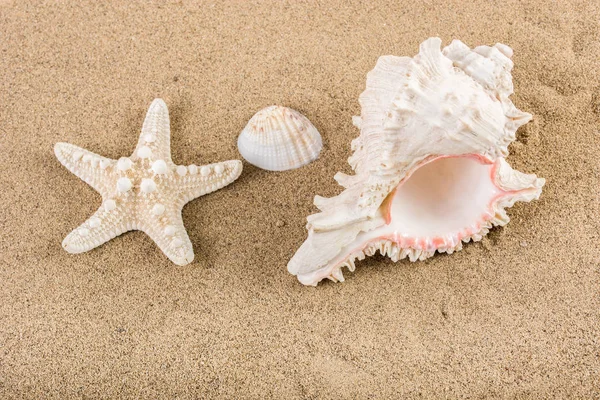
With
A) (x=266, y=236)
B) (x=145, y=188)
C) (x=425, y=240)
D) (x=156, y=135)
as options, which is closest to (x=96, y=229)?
(x=145, y=188)

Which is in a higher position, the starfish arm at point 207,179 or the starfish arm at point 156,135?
the starfish arm at point 156,135

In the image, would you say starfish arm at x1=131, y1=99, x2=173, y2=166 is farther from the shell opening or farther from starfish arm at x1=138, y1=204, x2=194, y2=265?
the shell opening

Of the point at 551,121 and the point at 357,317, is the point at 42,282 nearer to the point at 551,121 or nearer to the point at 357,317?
the point at 357,317

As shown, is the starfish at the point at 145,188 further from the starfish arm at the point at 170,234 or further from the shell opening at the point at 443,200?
the shell opening at the point at 443,200

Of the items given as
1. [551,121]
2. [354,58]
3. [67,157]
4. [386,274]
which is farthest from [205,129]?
[551,121]

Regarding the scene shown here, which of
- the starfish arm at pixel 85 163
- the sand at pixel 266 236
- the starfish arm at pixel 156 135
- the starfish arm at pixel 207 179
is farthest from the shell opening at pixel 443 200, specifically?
the starfish arm at pixel 85 163

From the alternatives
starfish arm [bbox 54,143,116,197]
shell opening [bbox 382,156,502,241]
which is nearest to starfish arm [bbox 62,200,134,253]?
starfish arm [bbox 54,143,116,197]
